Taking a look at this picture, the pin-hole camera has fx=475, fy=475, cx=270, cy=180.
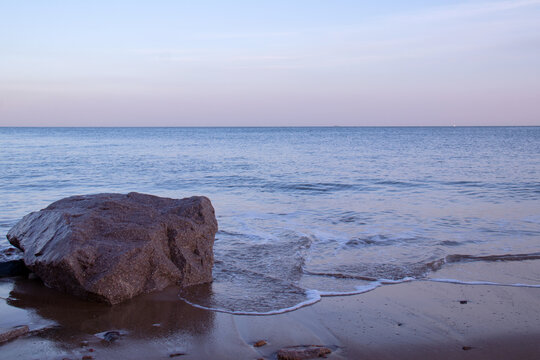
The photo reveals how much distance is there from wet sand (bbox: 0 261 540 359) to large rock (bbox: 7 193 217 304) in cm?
23

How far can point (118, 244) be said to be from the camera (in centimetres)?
553

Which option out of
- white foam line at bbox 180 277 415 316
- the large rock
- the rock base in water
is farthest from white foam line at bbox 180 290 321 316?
the rock base in water

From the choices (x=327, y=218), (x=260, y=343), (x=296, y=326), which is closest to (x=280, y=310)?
(x=296, y=326)

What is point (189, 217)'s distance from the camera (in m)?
6.50

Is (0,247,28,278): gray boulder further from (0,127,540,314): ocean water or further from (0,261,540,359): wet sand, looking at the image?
(0,127,540,314): ocean water

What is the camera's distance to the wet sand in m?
4.13

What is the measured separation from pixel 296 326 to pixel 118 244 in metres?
Answer: 2.28

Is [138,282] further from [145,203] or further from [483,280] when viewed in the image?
[483,280]

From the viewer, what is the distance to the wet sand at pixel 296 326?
163 inches

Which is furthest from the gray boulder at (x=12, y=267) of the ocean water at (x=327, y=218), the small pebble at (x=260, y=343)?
the small pebble at (x=260, y=343)

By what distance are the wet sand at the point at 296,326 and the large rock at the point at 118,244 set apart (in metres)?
0.23

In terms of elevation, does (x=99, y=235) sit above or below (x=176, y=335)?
above

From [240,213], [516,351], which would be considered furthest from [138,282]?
[240,213]

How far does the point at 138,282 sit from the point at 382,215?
7.16 meters
